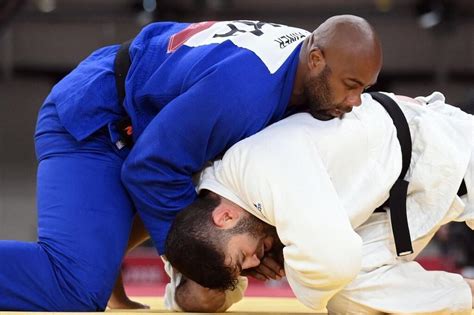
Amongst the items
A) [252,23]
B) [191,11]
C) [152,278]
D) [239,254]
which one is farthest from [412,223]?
[191,11]

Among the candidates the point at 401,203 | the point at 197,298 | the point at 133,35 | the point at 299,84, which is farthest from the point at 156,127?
the point at 133,35

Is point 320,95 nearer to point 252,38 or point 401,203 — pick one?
point 252,38

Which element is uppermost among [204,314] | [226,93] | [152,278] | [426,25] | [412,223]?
[226,93]

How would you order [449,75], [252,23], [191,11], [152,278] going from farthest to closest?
[449,75]
[191,11]
[152,278]
[252,23]

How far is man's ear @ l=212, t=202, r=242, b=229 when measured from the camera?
7.27ft

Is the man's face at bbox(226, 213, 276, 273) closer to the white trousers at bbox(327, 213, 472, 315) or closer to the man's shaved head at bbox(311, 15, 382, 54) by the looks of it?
the white trousers at bbox(327, 213, 472, 315)

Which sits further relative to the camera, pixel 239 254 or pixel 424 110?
pixel 424 110

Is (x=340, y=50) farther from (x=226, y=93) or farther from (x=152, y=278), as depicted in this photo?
(x=152, y=278)

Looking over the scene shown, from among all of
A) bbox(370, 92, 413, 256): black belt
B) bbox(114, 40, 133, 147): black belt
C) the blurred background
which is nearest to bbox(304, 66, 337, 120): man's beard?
bbox(370, 92, 413, 256): black belt

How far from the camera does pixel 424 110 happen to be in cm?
249

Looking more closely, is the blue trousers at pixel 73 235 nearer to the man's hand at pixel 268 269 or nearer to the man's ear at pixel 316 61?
the man's hand at pixel 268 269

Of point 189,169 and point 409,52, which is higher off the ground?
point 189,169

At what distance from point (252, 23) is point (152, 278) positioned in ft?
19.4

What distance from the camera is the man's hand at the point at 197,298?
2373 mm
